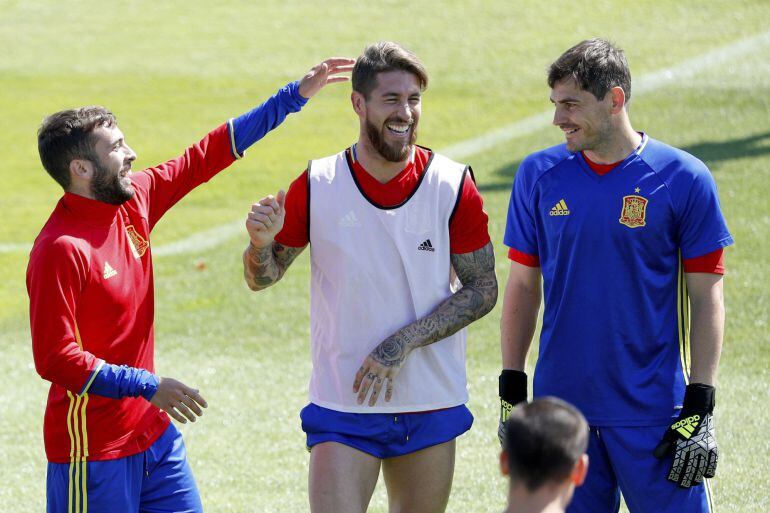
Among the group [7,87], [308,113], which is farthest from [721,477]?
[7,87]

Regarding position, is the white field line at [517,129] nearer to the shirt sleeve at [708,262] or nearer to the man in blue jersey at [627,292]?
the man in blue jersey at [627,292]

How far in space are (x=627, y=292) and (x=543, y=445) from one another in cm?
143

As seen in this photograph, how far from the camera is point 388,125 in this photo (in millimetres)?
5402

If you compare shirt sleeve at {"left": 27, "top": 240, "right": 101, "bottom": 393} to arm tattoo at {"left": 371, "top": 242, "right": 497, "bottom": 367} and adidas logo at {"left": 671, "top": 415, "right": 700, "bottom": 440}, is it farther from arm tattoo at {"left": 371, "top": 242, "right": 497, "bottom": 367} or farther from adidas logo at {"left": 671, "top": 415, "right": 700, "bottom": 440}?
adidas logo at {"left": 671, "top": 415, "right": 700, "bottom": 440}

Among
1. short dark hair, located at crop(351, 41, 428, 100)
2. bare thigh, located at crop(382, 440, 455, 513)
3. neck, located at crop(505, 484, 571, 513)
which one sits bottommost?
bare thigh, located at crop(382, 440, 455, 513)

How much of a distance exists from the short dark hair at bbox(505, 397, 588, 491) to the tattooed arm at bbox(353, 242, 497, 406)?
1377 millimetres

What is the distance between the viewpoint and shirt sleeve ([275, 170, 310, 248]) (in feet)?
18.0

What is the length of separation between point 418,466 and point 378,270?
2.80 feet

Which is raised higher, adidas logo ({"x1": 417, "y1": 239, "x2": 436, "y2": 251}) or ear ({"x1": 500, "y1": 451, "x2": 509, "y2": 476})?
adidas logo ({"x1": 417, "y1": 239, "x2": 436, "y2": 251})

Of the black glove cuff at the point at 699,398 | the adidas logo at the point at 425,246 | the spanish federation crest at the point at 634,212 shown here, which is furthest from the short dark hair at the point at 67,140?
the black glove cuff at the point at 699,398

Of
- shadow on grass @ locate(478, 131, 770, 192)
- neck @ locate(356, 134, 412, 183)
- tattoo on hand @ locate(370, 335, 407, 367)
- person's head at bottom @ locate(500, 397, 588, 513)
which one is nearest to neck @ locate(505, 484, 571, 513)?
person's head at bottom @ locate(500, 397, 588, 513)

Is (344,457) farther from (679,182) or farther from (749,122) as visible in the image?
(749,122)

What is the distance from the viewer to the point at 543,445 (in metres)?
3.88

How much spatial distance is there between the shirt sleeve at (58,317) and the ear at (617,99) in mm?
2238
